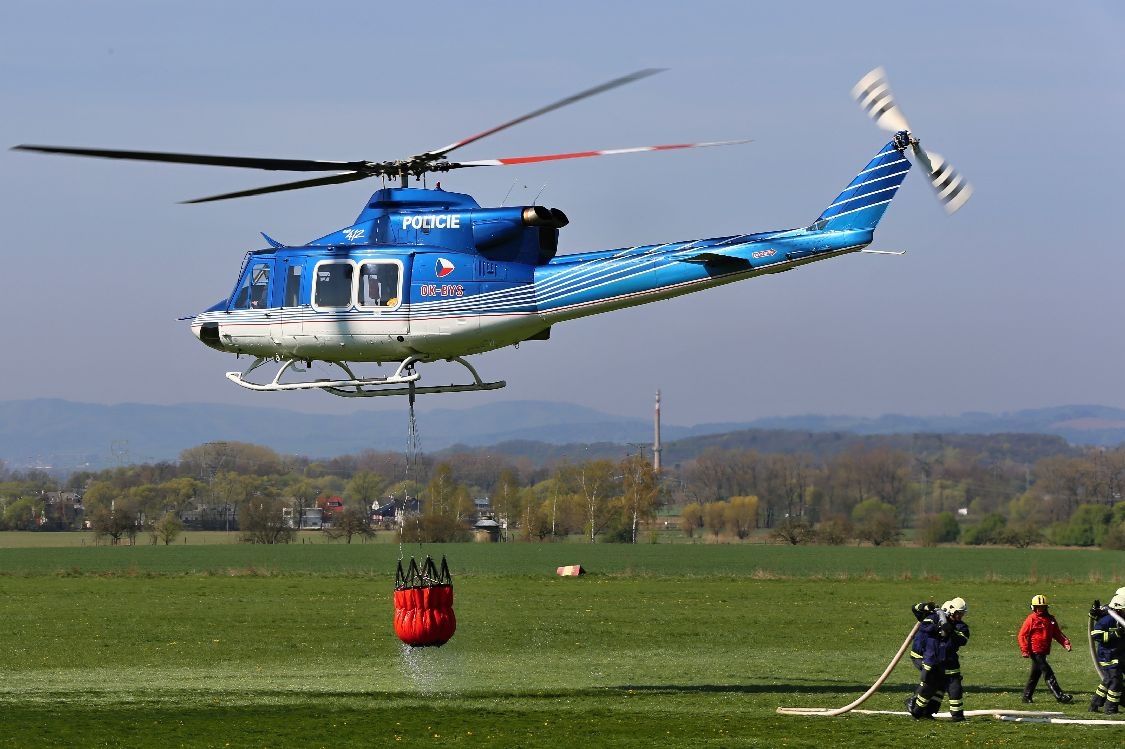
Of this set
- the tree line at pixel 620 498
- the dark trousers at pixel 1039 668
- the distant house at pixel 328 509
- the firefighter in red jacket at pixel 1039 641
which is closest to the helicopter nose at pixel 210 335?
the firefighter in red jacket at pixel 1039 641

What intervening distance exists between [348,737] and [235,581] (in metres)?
33.8

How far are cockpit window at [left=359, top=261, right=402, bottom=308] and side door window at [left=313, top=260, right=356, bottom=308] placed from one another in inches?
7.8

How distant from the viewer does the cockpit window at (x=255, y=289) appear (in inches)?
944

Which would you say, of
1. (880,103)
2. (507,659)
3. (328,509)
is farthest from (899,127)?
(328,509)

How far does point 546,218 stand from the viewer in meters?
22.8

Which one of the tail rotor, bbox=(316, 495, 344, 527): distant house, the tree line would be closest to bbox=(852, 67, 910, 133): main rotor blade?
the tail rotor

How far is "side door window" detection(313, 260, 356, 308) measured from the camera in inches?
913

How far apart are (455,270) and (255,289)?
3.23 metres

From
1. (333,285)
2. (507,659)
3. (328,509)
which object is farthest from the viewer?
(328,509)

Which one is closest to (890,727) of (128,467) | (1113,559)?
(1113,559)

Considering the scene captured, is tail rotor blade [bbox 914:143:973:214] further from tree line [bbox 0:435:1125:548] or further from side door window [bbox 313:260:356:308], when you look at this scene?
tree line [bbox 0:435:1125:548]

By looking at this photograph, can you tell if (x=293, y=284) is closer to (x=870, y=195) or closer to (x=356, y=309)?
(x=356, y=309)

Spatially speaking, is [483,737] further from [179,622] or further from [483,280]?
[179,622]

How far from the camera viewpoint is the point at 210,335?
24.5 meters
